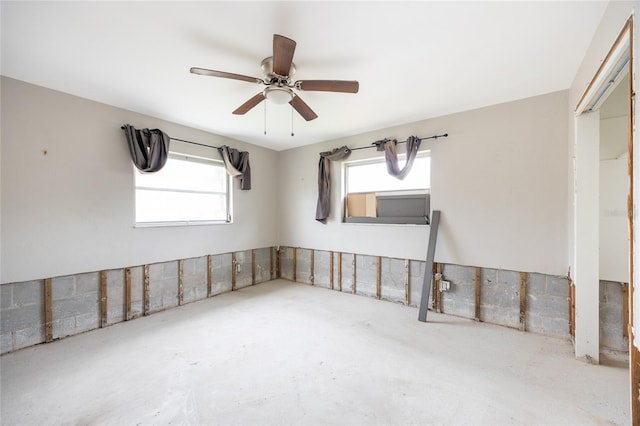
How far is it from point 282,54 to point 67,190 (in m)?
2.85

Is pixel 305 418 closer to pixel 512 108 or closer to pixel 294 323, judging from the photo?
pixel 294 323

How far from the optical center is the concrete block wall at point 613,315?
7.83 feet

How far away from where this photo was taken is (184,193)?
3883 millimetres

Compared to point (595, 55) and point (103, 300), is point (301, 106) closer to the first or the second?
point (595, 55)

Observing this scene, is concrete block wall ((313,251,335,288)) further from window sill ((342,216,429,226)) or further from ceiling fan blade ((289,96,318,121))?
ceiling fan blade ((289,96,318,121))

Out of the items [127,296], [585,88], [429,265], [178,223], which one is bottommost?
[127,296]

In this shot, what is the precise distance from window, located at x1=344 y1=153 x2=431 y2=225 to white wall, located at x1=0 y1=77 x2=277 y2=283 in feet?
9.10

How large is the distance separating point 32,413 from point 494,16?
4078mm

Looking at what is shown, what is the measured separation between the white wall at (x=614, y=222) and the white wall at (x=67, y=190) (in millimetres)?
5058

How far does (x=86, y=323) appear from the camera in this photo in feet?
9.52

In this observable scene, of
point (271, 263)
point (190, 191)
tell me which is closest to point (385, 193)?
point (271, 263)

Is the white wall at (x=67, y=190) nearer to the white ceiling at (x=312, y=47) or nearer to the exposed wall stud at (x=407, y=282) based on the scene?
the white ceiling at (x=312, y=47)

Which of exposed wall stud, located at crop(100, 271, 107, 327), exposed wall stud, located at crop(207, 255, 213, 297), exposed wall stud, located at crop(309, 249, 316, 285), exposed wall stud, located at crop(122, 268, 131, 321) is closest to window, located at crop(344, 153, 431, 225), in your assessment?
exposed wall stud, located at crop(309, 249, 316, 285)

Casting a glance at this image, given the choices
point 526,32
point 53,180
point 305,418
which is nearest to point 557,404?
point 305,418
